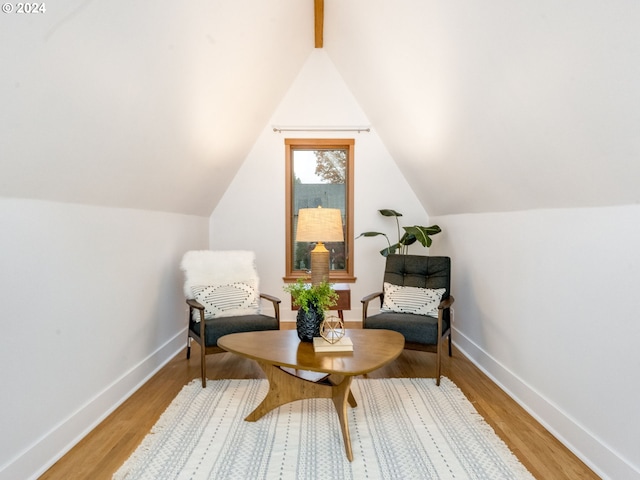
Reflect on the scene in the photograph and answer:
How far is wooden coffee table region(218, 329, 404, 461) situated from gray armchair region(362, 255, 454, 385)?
0.47m

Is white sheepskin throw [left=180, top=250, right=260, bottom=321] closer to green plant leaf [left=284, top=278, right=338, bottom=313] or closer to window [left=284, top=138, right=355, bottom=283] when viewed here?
green plant leaf [left=284, top=278, right=338, bottom=313]

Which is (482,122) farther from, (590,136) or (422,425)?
(422,425)

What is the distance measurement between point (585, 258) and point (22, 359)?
2.87 metres

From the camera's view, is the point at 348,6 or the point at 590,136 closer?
the point at 590,136

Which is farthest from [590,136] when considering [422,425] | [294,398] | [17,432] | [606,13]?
[17,432]

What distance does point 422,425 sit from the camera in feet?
7.26

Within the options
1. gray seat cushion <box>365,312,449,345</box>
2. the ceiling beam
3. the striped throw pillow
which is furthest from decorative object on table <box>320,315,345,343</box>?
the ceiling beam

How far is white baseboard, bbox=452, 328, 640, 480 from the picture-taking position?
174 cm

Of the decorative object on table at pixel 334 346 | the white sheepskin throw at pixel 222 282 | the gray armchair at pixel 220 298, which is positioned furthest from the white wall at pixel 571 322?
the white sheepskin throw at pixel 222 282

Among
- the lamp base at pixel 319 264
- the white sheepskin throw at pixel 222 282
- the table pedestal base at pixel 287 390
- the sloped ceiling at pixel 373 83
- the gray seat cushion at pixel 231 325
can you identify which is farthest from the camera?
the lamp base at pixel 319 264

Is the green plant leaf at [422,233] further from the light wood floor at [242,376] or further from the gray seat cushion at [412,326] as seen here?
the light wood floor at [242,376]

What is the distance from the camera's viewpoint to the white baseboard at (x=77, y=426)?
1726mm

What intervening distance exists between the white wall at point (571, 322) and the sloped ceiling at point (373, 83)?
0.18 m

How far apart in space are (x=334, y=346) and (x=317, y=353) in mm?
120
